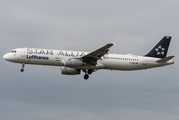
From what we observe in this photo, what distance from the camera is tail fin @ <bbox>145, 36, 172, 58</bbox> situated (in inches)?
2294

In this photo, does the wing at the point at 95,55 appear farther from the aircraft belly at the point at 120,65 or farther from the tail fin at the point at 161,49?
the tail fin at the point at 161,49

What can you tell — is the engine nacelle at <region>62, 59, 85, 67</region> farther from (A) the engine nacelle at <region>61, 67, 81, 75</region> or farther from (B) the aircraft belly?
(A) the engine nacelle at <region>61, 67, 81, 75</region>

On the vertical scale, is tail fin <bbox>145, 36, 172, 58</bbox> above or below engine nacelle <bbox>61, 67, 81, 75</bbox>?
above

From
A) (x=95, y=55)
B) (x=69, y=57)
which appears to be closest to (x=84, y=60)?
(x=95, y=55)

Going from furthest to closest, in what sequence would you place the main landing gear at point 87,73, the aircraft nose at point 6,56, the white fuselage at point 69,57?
the main landing gear at point 87,73 < the aircraft nose at point 6,56 < the white fuselage at point 69,57

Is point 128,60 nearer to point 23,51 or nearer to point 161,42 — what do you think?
point 161,42

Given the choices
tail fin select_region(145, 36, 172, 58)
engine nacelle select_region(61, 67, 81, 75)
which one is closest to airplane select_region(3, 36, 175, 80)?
engine nacelle select_region(61, 67, 81, 75)

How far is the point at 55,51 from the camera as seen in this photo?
53.2 meters

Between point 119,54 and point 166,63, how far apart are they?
25.7ft

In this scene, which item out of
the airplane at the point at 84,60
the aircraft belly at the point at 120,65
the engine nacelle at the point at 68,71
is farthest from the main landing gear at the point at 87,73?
the engine nacelle at the point at 68,71

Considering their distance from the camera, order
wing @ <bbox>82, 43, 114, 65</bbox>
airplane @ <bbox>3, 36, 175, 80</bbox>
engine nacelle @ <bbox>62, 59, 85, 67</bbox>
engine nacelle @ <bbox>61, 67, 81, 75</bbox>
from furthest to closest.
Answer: engine nacelle @ <bbox>61, 67, 81, 75</bbox>
airplane @ <bbox>3, 36, 175, 80</bbox>
engine nacelle @ <bbox>62, 59, 85, 67</bbox>
wing @ <bbox>82, 43, 114, 65</bbox>

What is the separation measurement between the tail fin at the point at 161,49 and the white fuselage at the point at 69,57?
6.42 ft

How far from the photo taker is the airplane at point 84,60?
52.2 metres

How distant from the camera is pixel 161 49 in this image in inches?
2318
